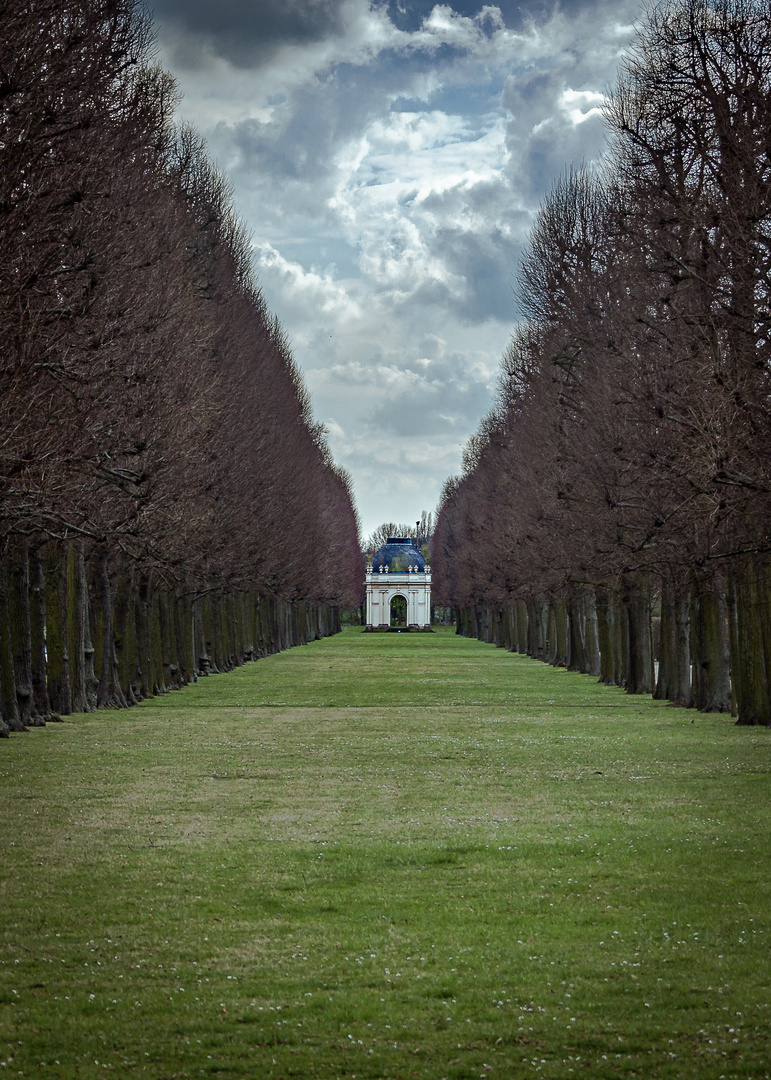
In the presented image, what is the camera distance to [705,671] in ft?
106

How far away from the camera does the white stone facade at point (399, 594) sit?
150 meters

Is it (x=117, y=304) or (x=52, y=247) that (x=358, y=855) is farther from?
(x=117, y=304)

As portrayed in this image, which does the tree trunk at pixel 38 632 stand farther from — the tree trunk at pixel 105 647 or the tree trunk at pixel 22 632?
the tree trunk at pixel 105 647

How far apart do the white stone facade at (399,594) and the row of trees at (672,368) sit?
3861 inches

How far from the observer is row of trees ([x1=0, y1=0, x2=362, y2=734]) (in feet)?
58.7

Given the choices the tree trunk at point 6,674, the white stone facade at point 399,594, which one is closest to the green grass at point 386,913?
the tree trunk at point 6,674

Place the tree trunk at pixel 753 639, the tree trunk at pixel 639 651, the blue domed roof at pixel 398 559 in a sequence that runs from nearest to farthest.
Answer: the tree trunk at pixel 753 639
the tree trunk at pixel 639 651
the blue domed roof at pixel 398 559

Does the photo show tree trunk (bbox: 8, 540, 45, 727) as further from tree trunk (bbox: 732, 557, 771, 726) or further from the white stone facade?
the white stone facade

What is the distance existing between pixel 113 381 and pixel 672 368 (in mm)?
11057

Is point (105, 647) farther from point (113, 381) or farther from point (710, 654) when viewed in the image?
point (710, 654)

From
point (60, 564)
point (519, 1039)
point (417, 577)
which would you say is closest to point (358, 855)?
point (519, 1039)

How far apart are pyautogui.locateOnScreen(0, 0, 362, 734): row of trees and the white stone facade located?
303ft

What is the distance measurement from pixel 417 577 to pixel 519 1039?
142592mm

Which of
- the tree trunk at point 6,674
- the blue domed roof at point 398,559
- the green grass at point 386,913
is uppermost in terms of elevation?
the blue domed roof at point 398,559
